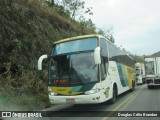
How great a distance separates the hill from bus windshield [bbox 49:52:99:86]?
6.33 ft

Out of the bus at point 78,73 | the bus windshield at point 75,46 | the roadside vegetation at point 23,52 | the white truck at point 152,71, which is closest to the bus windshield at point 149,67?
the white truck at point 152,71

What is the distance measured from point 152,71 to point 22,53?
12.2 meters

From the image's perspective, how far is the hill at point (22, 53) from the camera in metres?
14.0

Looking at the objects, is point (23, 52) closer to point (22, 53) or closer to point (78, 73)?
point (22, 53)

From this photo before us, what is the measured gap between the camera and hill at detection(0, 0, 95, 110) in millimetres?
14031

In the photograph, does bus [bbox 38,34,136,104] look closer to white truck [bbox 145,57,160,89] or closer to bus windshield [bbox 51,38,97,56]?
bus windshield [bbox 51,38,97,56]

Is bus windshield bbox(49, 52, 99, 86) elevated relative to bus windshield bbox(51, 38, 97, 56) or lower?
lower

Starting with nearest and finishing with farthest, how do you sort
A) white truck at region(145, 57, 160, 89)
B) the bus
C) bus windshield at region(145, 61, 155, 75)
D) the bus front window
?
the bus → the bus front window → white truck at region(145, 57, 160, 89) → bus windshield at region(145, 61, 155, 75)

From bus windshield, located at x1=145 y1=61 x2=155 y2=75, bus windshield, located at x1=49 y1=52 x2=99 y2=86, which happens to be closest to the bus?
bus windshield, located at x1=49 y1=52 x2=99 y2=86

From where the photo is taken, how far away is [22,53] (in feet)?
57.4

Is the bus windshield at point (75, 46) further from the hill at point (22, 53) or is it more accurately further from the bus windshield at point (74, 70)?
the hill at point (22, 53)

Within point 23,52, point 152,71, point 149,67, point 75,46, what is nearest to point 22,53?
point 23,52

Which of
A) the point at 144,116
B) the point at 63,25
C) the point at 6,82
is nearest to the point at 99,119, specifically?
the point at 144,116

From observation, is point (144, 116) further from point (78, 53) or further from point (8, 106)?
point (8, 106)
